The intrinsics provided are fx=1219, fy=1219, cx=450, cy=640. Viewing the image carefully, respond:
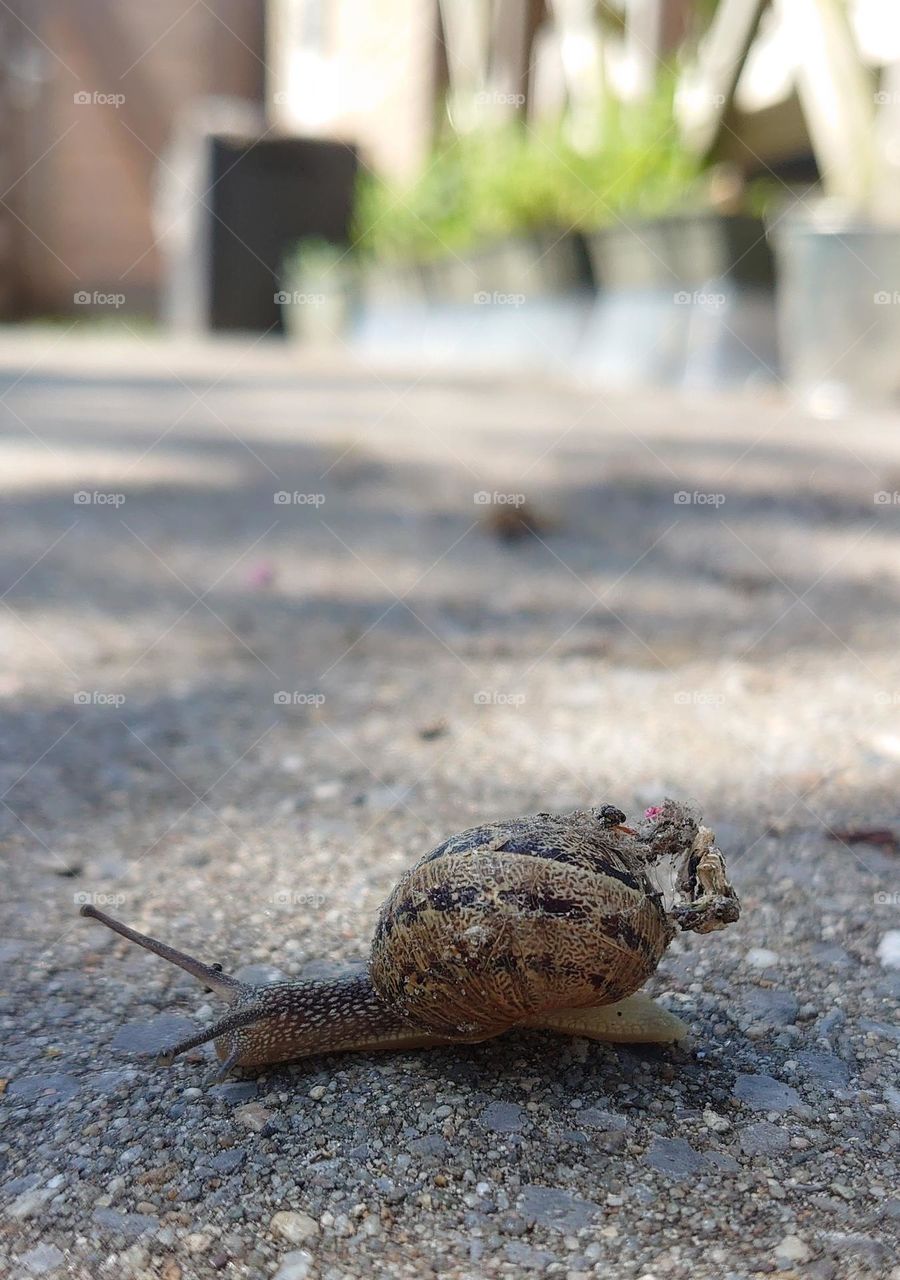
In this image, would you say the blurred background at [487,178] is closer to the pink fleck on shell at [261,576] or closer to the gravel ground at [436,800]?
the gravel ground at [436,800]

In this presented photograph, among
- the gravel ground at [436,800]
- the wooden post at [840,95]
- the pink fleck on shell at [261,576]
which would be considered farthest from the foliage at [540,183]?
the pink fleck on shell at [261,576]

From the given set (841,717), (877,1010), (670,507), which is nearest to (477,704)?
(841,717)

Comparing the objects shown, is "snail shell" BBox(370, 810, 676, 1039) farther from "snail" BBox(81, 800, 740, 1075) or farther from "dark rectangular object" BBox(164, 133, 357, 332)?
"dark rectangular object" BBox(164, 133, 357, 332)

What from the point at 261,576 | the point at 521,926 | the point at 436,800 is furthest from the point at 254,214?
the point at 521,926

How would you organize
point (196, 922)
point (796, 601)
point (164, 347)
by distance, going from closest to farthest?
point (196, 922) < point (796, 601) < point (164, 347)

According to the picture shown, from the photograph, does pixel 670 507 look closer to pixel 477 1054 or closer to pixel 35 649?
pixel 35 649

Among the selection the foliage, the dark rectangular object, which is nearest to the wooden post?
the foliage

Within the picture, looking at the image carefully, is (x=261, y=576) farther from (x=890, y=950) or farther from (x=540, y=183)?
(x=540, y=183)
